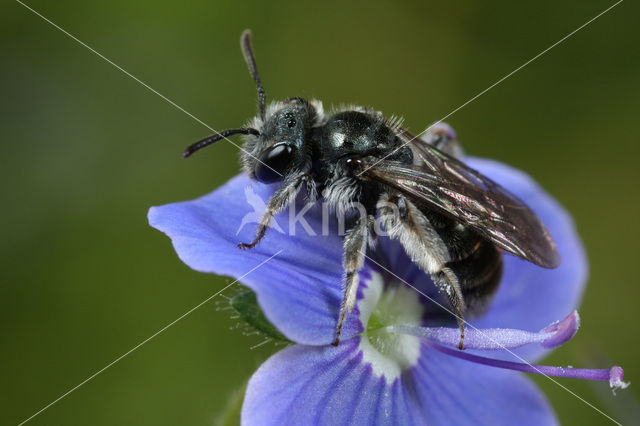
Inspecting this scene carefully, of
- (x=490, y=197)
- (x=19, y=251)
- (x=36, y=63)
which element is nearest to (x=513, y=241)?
(x=490, y=197)

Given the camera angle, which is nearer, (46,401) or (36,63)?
(46,401)

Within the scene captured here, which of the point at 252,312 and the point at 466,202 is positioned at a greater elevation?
the point at 466,202

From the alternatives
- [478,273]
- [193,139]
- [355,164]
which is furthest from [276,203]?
[193,139]

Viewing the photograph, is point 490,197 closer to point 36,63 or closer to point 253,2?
point 253,2

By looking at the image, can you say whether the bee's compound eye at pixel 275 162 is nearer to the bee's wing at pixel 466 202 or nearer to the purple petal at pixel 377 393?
the bee's wing at pixel 466 202

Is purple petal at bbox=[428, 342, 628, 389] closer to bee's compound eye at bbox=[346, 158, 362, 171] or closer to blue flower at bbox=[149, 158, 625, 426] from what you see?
blue flower at bbox=[149, 158, 625, 426]

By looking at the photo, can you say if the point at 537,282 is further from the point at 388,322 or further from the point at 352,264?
the point at 352,264

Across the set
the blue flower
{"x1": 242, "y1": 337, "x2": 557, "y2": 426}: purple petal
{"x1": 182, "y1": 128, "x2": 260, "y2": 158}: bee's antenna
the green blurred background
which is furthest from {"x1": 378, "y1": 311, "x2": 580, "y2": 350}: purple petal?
the green blurred background
